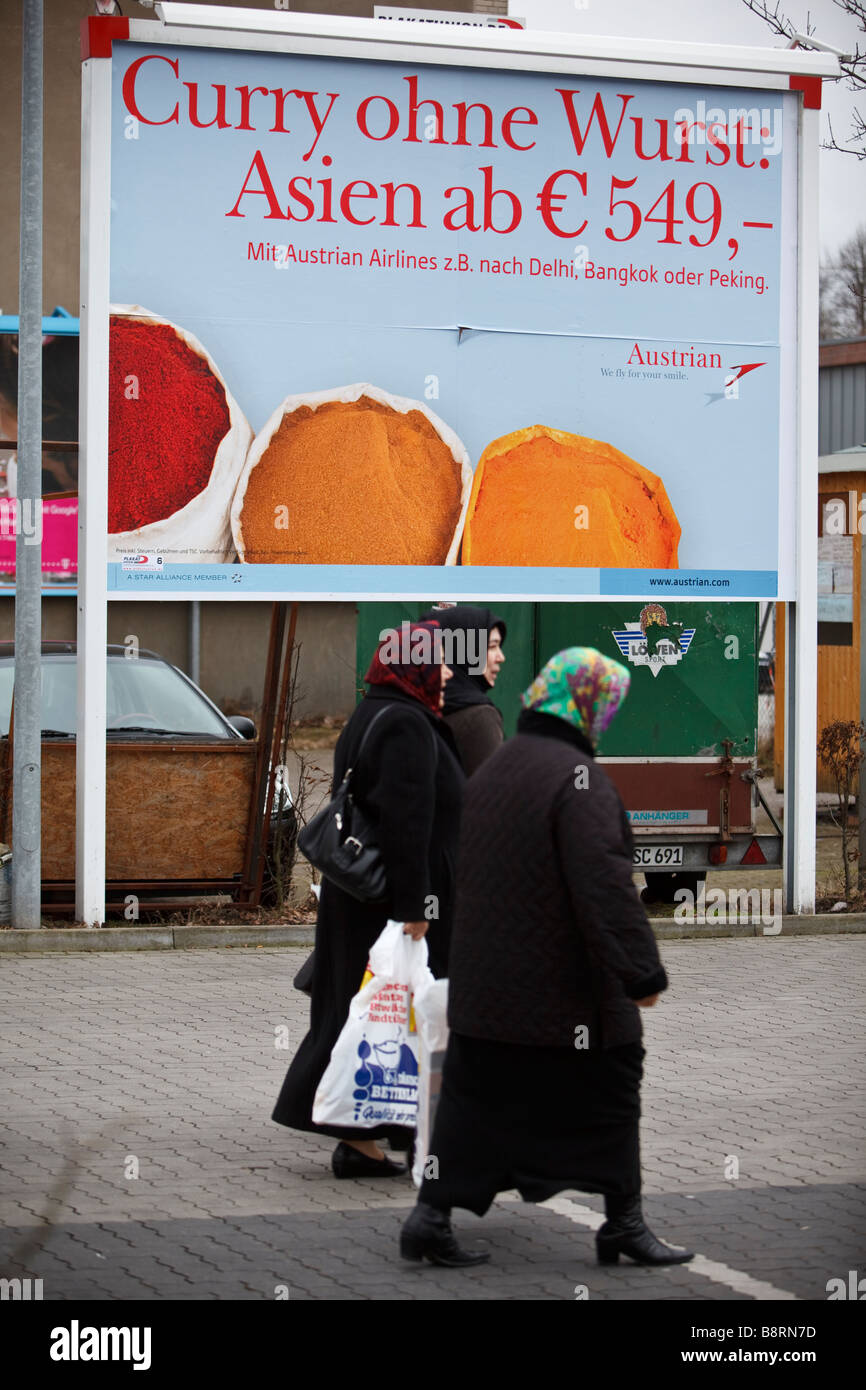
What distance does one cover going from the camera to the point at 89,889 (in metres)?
10.4

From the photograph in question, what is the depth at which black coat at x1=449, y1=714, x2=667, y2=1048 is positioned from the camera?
4867mm

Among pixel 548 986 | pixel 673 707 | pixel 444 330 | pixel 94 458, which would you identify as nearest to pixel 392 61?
pixel 444 330

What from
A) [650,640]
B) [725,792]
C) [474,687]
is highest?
[650,640]

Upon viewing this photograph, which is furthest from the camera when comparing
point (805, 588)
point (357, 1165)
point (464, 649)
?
point (805, 588)

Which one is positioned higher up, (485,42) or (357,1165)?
(485,42)

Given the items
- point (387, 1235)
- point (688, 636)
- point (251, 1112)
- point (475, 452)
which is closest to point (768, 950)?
point (688, 636)

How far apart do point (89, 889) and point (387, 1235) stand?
5276 millimetres

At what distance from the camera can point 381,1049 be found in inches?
231

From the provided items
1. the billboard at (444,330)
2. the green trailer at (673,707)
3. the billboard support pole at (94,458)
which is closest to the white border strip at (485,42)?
the billboard at (444,330)

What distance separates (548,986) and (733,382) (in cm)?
713

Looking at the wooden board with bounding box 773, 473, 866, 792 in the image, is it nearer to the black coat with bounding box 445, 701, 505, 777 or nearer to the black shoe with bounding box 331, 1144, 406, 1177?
the black coat with bounding box 445, 701, 505, 777

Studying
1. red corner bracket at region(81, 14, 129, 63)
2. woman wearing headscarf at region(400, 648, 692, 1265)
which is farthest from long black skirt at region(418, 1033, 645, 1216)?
red corner bracket at region(81, 14, 129, 63)

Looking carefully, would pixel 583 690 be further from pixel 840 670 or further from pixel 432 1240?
pixel 840 670
